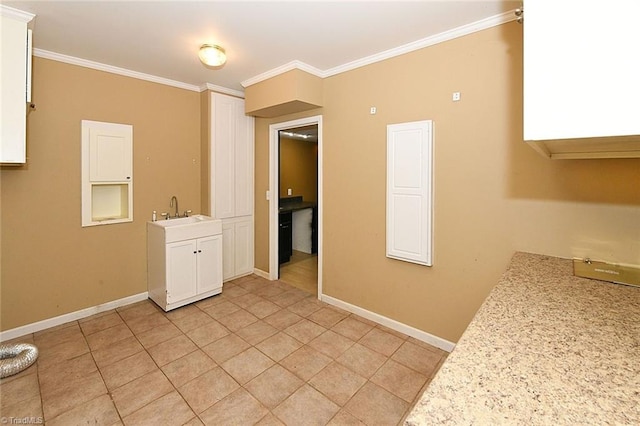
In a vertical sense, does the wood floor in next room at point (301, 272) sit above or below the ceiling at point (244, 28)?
below

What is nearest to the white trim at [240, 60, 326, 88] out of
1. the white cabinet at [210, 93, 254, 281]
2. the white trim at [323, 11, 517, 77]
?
the white trim at [323, 11, 517, 77]

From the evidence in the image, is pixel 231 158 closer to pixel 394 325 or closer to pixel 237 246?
pixel 237 246

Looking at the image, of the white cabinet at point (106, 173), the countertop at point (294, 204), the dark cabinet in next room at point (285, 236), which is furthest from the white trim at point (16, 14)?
the countertop at point (294, 204)

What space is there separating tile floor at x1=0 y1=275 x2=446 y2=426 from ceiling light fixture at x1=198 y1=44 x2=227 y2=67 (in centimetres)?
248

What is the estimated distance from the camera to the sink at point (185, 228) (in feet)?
10.0

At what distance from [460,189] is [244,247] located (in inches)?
117

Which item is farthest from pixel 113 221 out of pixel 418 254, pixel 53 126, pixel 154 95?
pixel 418 254

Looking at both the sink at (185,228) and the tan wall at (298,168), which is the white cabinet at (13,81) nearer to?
the sink at (185,228)

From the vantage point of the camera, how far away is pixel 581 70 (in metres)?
0.85

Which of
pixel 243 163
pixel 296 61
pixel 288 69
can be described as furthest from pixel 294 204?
pixel 296 61

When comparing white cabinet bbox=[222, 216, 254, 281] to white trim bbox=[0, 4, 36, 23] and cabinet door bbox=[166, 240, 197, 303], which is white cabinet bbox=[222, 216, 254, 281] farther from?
white trim bbox=[0, 4, 36, 23]

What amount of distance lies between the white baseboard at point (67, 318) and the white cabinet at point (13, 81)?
1.62 meters

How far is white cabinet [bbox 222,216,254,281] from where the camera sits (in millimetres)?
3945

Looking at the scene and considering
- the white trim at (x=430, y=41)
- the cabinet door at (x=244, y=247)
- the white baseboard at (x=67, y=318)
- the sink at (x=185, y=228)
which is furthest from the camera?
the cabinet door at (x=244, y=247)
